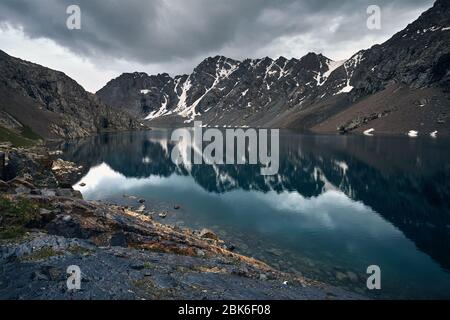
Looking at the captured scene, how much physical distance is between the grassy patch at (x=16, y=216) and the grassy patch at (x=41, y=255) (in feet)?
8.57

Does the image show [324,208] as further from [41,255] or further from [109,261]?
[41,255]

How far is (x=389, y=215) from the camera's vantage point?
47.5 meters

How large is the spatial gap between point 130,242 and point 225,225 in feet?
63.9

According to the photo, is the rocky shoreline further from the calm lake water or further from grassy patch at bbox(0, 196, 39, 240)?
the calm lake water

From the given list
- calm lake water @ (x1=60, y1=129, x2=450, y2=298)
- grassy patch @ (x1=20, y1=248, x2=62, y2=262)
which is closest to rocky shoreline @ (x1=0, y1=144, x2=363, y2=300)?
grassy patch @ (x1=20, y1=248, x2=62, y2=262)

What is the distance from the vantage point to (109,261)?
19.6m

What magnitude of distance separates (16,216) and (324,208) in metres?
43.1

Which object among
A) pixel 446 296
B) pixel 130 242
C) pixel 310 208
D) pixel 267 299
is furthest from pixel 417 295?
pixel 310 208

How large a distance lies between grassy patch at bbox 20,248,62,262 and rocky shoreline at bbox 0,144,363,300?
2.0 inches

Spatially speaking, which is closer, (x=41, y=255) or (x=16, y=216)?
(x=41, y=255)

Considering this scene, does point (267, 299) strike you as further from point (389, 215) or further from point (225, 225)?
point (389, 215)

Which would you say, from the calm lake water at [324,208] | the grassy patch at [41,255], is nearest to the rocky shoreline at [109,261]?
the grassy patch at [41,255]

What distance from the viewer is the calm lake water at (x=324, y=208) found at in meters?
30.1

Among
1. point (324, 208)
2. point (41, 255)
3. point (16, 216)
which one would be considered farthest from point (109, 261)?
point (324, 208)
